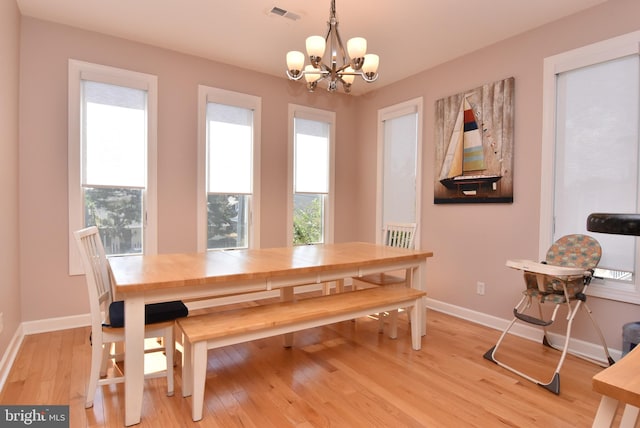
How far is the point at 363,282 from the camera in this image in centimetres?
340

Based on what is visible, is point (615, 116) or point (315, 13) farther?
point (315, 13)

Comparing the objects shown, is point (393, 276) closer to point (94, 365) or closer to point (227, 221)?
point (227, 221)

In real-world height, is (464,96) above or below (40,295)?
above

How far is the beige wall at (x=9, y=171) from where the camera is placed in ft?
7.89

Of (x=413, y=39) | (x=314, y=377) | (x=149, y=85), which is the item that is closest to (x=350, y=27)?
(x=413, y=39)

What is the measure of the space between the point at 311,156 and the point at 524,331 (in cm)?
310

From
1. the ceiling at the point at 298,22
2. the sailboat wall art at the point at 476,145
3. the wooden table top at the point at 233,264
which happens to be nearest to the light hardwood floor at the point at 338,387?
the wooden table top at the point at 233,264

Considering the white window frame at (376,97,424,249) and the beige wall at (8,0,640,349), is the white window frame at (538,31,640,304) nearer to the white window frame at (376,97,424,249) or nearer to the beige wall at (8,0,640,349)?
the beige wall at (8,0,640,349)

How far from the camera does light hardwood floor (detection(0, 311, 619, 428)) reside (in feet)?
6.32

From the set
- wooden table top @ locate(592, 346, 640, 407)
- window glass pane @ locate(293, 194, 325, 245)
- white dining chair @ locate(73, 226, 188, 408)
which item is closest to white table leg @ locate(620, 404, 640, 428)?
wooden table top @ locate(592, 346, 640, 407)

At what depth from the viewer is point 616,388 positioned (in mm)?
752

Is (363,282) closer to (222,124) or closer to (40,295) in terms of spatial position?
(222,124)

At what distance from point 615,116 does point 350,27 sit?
223cm

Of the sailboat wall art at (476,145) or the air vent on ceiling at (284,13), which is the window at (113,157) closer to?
the air vent on ceiling at (284,13)
